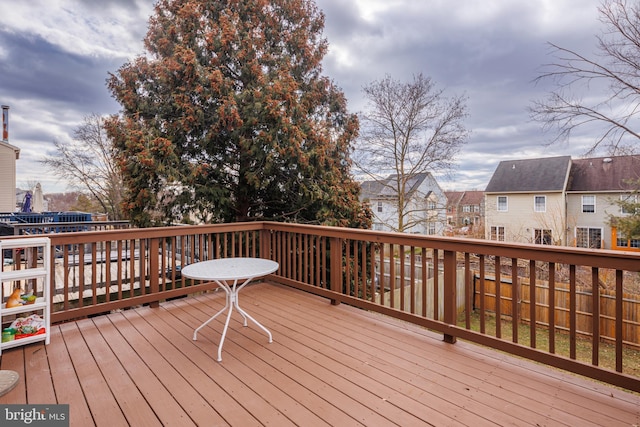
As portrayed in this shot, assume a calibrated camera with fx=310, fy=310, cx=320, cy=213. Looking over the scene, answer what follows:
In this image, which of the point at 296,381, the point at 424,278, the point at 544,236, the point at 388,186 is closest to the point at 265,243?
the point at 424,278

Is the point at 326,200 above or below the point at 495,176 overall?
below

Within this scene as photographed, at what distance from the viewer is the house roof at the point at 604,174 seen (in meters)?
8.13

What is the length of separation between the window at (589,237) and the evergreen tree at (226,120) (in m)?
11.6

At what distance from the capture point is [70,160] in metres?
12.2

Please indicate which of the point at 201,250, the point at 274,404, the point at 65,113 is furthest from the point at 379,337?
the point at 65,113

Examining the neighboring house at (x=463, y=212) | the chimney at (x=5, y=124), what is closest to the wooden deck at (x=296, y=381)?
the neighboring house at (x=463, y=212)

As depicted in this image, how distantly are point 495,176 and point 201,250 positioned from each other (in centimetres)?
1666

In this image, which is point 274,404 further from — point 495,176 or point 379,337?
point 495,176

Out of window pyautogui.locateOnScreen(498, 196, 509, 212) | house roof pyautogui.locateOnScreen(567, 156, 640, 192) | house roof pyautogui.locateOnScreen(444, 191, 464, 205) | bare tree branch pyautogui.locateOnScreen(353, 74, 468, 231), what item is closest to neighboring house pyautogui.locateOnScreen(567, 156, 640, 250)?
house roof pyautogui.locateOnScreen(567, 156, 640, 192)

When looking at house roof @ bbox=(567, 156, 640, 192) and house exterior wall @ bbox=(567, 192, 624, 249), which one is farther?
house exterior wall @ bbox=(567, 192, 624, 249)

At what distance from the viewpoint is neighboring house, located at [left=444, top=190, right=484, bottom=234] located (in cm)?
1064

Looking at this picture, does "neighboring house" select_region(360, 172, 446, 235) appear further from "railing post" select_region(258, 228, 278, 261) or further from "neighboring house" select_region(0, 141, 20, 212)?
"neighboring house" select_region(0, 141, 20, 212)

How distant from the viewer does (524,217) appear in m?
14.3

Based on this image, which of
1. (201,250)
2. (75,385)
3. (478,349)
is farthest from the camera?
(201,250)
